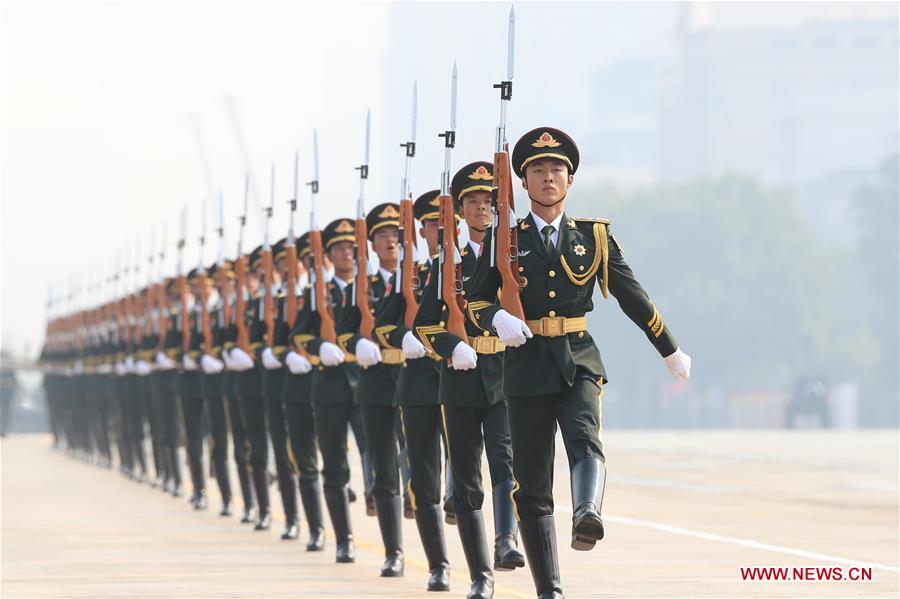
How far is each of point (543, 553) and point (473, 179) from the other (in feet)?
8.54

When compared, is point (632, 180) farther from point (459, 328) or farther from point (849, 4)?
point (459, 328)

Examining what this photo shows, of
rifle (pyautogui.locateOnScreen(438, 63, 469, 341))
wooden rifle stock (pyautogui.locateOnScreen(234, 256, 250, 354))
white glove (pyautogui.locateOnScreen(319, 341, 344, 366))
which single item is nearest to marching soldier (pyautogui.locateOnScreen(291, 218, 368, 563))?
white glove (pyautogui.locateOnScreen(319, 341, 344, 366))

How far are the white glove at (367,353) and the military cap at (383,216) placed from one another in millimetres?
1113

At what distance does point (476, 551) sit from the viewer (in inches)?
478

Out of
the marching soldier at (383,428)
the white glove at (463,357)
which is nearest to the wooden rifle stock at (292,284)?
the marching soldier at (383,428)

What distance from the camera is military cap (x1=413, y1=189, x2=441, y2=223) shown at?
45.1ft

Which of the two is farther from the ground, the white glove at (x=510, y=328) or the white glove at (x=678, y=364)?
the white glove at (x=510, y=328)

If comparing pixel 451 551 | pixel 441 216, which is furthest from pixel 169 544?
pixel 441 216

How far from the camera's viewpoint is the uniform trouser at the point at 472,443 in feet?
39.5

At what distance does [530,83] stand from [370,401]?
182 m

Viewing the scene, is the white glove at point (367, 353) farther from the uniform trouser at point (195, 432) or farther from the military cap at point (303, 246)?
the uniform trouser at point (195, 432)

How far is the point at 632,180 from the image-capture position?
14588 cm

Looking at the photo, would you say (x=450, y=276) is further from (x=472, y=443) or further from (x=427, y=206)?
(x=427, y=206)

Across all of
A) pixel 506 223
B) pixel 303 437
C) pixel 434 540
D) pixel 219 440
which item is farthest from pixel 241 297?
pixel 506 223
